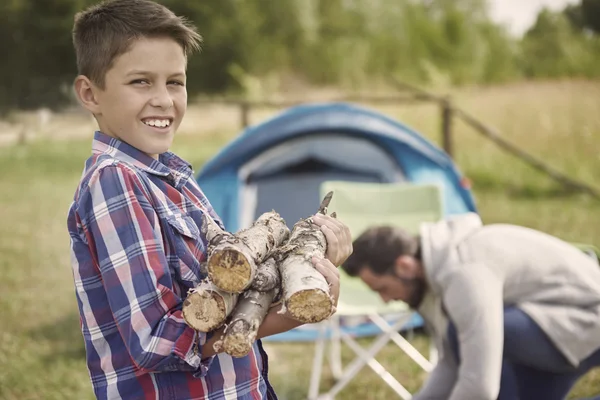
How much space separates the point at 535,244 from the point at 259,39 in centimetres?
2025

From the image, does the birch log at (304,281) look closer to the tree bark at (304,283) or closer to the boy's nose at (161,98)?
the tree bark at (304,283)

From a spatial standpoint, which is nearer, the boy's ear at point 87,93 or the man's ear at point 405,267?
A: the boy's ear at point 87,93

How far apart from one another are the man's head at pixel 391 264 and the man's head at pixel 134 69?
1603 millimetres

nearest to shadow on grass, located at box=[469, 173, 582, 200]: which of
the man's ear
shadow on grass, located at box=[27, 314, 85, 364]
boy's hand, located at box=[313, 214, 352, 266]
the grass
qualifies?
the grass

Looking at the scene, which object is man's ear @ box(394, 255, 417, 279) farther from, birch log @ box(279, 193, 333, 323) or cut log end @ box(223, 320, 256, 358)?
cut log end @ box(223, 320, 256, 358)

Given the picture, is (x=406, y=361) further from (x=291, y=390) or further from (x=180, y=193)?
(x=180, y=193)

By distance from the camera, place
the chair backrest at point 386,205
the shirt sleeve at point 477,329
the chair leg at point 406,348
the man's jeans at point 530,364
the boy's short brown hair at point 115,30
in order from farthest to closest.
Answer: the chair backrest at point 386,205
the chair leg at point 406,348
the man's jeans at point 530,364
the shirt sleeve at point 477,329
the boy's short brown hair at point 115,30

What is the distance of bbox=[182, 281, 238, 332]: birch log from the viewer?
3.58ft

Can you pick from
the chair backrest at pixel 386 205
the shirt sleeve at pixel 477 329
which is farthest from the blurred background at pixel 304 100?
the shirt sleeve at pixel 477 329

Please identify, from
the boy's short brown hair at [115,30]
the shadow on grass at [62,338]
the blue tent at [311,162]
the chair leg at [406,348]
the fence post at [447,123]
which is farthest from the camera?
the fence post at [447,123]

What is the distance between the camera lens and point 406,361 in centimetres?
401

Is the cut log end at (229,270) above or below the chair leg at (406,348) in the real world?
above

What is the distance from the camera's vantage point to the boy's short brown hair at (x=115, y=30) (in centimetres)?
120

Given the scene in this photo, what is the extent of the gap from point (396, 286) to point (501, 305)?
1.62 ft
